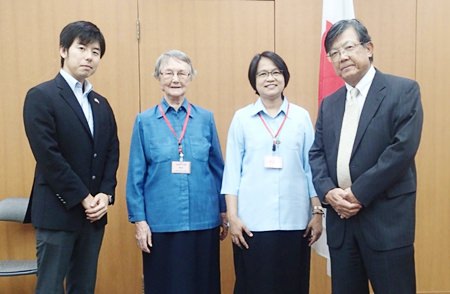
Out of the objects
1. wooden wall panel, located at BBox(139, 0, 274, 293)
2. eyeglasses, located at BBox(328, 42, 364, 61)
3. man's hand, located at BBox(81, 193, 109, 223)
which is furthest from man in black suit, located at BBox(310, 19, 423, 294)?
wooden wall panel, located at BBox(139, 0, 274, 293)

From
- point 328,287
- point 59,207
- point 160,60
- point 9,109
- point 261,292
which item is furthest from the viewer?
point 328,287

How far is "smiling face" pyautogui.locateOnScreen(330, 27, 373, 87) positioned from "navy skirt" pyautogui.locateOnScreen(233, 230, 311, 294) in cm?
87

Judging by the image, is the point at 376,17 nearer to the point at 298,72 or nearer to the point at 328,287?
the point at 298,72

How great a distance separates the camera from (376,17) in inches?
135

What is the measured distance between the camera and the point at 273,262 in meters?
2.32

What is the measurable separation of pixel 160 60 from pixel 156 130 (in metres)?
0.40

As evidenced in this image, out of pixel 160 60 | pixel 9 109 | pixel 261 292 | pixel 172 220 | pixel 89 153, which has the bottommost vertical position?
pixel 261 292

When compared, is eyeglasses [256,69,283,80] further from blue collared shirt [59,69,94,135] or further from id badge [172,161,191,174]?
blue collared shirt [59,69,94,135]

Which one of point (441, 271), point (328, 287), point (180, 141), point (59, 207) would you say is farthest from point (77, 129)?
Answer: point (441, 271)

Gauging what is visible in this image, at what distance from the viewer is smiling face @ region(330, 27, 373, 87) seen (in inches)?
80.0

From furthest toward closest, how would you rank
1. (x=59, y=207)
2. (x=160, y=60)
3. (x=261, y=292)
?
(x=160, y=60) < (x=261, y=292) < (x=59, y=207)

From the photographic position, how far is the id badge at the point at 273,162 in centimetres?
232

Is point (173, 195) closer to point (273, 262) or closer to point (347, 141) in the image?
point (273, 262)

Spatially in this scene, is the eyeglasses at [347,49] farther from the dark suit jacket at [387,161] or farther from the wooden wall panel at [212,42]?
the wooden wall panel at [212,42]
